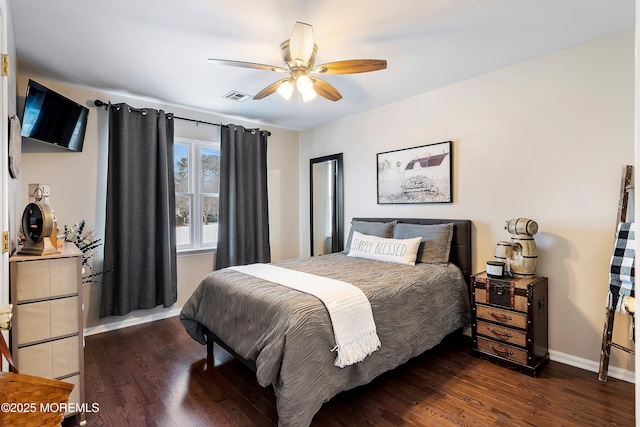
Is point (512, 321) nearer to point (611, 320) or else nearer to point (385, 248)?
point (611, 320)

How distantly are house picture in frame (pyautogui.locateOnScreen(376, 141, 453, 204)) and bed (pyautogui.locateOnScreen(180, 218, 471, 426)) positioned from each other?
37cm

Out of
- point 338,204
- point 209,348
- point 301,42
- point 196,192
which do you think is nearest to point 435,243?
point 338,204

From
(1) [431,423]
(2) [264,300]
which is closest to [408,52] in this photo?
(2) [264,300]

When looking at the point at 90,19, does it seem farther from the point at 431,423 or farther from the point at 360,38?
the point at 431,423

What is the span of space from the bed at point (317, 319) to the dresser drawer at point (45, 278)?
3.00ft

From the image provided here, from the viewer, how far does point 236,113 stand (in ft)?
13.6

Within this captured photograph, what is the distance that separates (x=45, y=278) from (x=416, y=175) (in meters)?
3.27

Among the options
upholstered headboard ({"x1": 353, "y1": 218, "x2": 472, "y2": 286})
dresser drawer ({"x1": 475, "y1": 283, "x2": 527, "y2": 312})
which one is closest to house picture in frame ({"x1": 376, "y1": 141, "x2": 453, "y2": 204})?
upholstered headboard ({"x1": 353, "y1": 218, "x2": 472, "y2": 286})

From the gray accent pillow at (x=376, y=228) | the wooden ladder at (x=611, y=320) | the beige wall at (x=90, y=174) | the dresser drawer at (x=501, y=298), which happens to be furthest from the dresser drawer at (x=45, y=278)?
the wooden ladder at (x=611, y=320)

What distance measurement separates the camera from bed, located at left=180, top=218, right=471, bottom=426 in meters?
1.72

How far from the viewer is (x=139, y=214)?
347 cm

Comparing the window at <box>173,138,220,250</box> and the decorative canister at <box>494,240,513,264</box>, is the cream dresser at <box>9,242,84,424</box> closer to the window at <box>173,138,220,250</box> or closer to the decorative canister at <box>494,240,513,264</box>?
the window at <box>173,138,220,250</box>

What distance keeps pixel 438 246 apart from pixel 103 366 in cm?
311

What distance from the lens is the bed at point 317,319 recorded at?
5.63 feet
